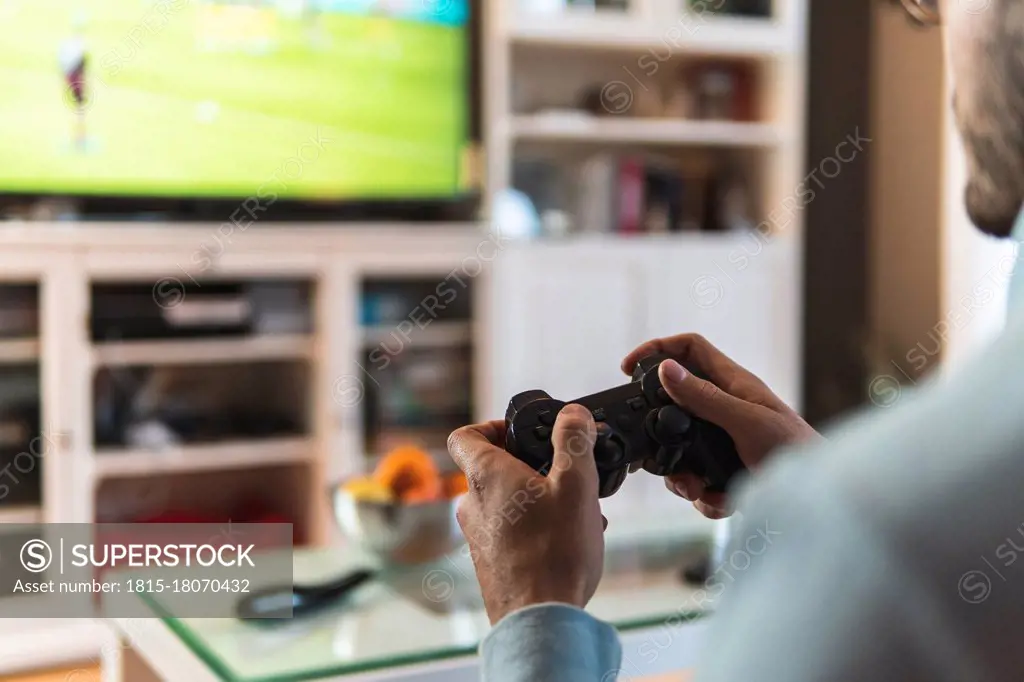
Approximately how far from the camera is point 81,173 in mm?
2537

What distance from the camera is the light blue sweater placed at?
0.35 metres

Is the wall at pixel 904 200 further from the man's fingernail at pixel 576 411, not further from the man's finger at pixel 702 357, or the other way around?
the man's fingernail at pixel 576 411

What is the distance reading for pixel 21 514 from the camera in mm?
2441

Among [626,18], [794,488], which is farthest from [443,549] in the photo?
[626,18]

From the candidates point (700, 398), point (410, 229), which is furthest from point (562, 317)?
point (700, 398)

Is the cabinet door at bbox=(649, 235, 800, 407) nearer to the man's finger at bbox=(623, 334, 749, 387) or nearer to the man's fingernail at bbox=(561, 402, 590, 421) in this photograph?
the man's finger at bbox=(623, 334, 749, 387)

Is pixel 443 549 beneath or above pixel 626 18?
beneath

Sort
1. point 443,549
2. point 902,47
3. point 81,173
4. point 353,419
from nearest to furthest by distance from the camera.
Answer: point 443,549 → point 81,173 → point 353,419 → point 902,47

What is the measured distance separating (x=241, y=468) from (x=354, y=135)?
93cm

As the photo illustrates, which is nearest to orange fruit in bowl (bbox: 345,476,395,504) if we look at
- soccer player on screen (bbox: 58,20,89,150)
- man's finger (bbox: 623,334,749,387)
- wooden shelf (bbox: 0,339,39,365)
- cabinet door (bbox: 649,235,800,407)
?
man's finger (bbox: 623,334,749,387)

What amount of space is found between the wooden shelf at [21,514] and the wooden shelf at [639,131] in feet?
5.06

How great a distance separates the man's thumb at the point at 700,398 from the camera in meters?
0.64

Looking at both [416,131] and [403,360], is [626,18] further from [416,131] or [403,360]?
[403,360]

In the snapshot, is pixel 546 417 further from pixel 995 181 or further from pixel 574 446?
pixel 995 181
